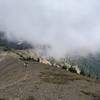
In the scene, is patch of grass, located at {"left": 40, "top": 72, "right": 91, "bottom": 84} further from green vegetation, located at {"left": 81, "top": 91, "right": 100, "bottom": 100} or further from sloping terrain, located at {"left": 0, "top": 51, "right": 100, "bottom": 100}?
green vegetation, located at {"left": 81, "top": 91, "right": 100, "bottom": 100}

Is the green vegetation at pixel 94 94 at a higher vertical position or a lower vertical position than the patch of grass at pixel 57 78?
lower

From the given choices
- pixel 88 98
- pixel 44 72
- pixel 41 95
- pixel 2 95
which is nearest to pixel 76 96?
pixel 88 98

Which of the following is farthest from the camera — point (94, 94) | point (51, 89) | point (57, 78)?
point (57, 78)

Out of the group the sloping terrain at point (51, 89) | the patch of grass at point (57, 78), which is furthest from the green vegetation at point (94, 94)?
the patch of grass at point (57, 78)

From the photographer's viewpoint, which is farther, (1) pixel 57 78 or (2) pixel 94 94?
(1) pixel 57 78

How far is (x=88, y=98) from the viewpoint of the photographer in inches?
2908

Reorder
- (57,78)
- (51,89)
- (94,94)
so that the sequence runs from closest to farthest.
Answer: (94,94)
(51,89)
(57,78)

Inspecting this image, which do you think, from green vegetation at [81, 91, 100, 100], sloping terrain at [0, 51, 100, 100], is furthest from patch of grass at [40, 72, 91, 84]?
green vegetation at [81, 91, 100, 100]

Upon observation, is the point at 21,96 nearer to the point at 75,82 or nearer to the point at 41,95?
the point at 41,95

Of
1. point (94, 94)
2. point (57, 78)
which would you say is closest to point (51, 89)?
point (94, 94)

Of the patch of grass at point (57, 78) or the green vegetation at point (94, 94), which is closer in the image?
the green vegetation at point (94, 94)

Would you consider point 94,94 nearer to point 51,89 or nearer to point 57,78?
point 51,89

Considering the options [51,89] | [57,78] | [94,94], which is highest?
[57,78]

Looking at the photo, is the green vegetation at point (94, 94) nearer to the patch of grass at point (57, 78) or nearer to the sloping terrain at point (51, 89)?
the sloping terrain at point (51, 89)
